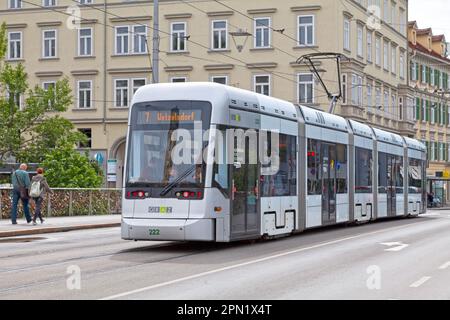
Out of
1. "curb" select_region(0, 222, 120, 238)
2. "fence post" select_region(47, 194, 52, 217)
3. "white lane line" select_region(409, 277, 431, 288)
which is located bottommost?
"white lane line" select_region(409, 277, 431, 288)

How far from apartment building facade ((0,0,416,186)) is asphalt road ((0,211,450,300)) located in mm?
34508

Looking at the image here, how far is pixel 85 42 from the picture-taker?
2307 inches

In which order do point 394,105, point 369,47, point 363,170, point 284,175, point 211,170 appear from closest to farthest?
point 211,170 < point 284,175 < point 363,170 < point 369,47 < point 394,105

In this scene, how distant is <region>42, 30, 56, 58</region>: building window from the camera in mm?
59438

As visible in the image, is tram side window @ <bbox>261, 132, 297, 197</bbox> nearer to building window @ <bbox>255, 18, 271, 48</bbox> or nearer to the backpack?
the backpack

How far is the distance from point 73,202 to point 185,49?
2649 centimetres

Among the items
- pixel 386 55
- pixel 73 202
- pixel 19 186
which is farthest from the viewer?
pixel 386 55

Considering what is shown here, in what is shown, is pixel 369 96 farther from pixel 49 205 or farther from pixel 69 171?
pixel 49 205

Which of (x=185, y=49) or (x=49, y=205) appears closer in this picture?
(x=49, y=205)

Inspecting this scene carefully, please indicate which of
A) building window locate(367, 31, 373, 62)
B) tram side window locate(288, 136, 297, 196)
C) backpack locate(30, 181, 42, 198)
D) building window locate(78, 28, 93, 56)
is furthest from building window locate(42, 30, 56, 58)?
Result: tram side window locate(288, 136, 297, 196)

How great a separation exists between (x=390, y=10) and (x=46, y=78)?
1044 inches

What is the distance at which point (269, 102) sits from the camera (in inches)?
765

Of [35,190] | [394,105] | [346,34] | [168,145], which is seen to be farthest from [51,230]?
[394,105]

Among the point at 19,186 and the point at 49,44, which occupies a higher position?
Answer: the point at 49,44
